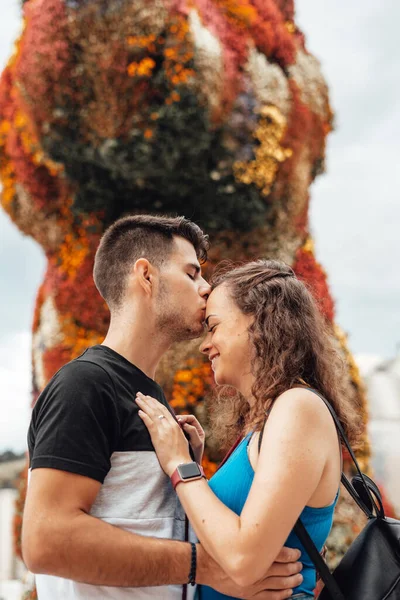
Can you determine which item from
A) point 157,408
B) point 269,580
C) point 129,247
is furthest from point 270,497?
point 129,247

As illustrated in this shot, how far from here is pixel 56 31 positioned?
24.8ft

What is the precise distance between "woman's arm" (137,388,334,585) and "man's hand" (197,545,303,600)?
125mm

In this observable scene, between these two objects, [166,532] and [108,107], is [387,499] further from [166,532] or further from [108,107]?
[166,532]

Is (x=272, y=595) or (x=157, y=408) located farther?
(x=157, y=408)

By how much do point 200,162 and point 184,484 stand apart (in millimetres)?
5669

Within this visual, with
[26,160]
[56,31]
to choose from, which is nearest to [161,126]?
[56,31]

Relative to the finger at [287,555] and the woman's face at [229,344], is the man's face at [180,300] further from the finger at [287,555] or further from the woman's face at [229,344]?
the finger at [287,555]

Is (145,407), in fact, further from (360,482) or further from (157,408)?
(360,482)

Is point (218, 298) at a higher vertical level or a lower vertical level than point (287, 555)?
higher

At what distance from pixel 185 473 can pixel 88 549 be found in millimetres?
391

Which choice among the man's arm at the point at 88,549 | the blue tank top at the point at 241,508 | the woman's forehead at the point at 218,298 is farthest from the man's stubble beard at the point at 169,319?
the man's arm at the point at 88,549

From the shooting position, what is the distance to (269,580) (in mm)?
2062

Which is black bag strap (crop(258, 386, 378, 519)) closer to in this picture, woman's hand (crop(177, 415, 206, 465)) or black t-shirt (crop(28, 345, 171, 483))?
black t-shirt (crop(28, 345, 171, 483))

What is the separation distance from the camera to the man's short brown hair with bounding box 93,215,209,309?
271cm
